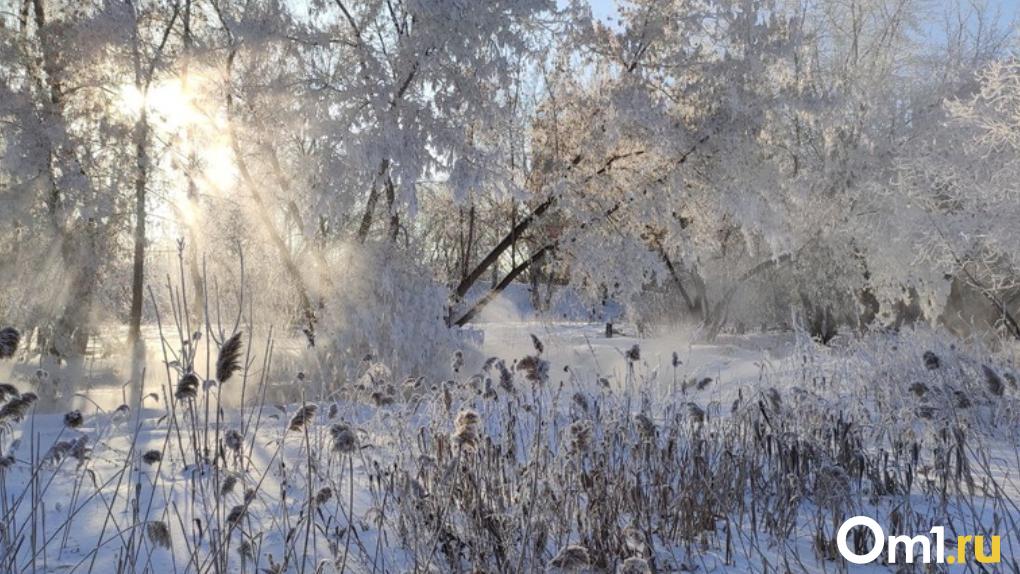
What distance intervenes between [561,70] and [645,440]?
33.8 feet

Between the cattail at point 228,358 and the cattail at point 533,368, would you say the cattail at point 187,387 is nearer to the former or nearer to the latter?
the cattail at point 228,358

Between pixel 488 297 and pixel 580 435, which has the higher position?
pixel 488 297

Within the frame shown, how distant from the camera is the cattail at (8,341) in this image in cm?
204

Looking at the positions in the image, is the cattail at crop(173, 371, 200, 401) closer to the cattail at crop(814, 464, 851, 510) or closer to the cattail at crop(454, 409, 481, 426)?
the cattail at crop(454, 409, 481, 426)

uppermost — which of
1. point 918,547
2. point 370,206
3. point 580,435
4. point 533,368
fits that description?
point 370,206

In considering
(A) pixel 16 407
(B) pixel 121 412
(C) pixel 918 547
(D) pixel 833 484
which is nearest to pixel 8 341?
(A) pixel 16 407

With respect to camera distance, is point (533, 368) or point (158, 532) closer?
point (158, 532)

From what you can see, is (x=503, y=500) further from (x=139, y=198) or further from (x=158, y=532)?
(x=139, y=198)

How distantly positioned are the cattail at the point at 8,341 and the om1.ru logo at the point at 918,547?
243 cm

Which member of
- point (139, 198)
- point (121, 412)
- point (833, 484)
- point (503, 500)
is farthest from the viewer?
point (139, 198)

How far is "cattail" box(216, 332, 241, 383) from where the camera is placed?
1708 millimetres

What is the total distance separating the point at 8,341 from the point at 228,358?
2.66 feet

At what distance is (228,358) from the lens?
5.64 ft

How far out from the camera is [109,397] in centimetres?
825
